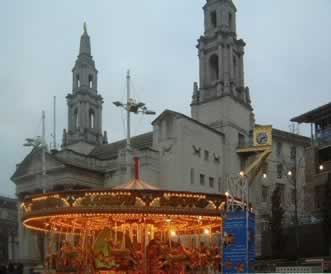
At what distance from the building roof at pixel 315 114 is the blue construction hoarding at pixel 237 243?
110 ft

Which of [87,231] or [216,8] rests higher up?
[216,8]

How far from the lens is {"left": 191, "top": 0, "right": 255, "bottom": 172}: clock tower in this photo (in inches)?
2923

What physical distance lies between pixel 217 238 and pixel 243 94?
4663 centimetres

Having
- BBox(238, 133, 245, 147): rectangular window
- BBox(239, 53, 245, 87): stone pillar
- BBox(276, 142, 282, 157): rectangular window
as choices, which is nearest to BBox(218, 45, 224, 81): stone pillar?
BBox(239, 53, 245, 87): stone pillar

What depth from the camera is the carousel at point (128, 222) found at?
25.8 m

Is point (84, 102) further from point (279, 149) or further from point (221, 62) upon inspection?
point (279, 149)

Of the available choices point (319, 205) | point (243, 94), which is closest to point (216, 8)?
point (243, 94)

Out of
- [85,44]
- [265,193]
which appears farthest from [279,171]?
[85,44]

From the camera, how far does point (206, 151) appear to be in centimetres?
7138

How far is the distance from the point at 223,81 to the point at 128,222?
47.6m

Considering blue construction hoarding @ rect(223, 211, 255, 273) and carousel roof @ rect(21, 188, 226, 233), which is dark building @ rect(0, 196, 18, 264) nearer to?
carousel roof @ rect(21, 188, 226, 233)

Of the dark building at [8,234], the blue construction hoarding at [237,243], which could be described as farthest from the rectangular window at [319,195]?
the dark building at [8,234]

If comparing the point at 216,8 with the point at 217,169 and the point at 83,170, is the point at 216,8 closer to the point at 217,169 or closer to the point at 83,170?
the point at 217,169

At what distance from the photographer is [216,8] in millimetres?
76938
